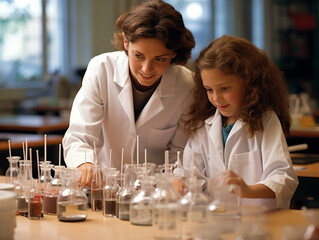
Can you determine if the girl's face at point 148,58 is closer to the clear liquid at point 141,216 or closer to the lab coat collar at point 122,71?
the lab coat collar at point 122,71

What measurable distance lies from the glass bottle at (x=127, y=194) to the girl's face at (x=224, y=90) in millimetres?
563

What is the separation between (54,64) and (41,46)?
41 centimetres

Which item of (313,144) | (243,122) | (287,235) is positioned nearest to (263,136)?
(243,122)

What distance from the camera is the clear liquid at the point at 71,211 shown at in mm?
2205

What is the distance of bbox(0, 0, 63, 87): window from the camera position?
786 cm

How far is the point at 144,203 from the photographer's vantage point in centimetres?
209

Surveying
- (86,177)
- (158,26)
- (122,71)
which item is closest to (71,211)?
(86,177)

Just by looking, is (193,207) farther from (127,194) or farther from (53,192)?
(53,192)

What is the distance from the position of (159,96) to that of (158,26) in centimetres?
42

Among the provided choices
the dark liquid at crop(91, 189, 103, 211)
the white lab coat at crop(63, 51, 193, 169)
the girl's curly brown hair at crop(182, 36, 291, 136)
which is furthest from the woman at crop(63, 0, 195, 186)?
the dark liquid at crop(91, 189, 103, 211)

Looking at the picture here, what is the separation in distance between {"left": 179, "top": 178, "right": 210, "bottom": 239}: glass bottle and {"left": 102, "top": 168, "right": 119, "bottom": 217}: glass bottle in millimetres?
361

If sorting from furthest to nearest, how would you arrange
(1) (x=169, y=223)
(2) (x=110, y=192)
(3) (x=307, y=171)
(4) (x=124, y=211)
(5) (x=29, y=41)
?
(5) (x=29, y=41) < (3) (x=307, y=171) < (2) (x=110, y=192) < (4) (x=124, y=211) < (1) (x=169, y=223)

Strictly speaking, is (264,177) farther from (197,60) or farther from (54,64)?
(54,64)

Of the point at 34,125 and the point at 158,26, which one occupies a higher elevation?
the point at 158,26
